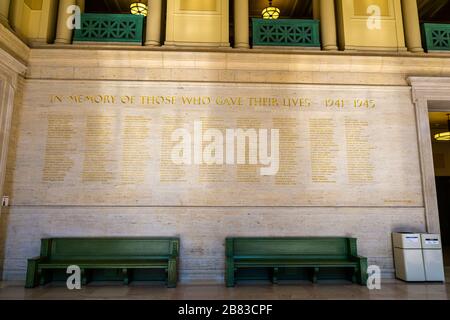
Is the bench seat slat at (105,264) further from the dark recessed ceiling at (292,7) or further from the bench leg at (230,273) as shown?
the dark recessed ceiling at (292,7)

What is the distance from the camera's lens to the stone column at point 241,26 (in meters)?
7.45

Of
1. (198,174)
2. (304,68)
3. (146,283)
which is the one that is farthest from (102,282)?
(304,68)

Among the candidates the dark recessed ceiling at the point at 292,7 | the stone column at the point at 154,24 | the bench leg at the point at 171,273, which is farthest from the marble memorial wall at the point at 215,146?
the dark recessed ceiling at the point at 292,7

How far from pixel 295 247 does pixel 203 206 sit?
6.85 ft

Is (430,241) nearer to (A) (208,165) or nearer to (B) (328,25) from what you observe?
(A) (208,165)

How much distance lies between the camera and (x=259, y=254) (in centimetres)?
634

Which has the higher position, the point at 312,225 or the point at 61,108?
the point at 61,108

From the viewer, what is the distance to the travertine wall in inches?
252

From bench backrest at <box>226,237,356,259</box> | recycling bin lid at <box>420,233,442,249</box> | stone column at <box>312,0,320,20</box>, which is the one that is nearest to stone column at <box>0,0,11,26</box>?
bench backrest at <box>226,237,356,259</box>

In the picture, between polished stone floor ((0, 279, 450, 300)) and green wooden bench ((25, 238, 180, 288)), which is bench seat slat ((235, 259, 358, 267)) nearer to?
polished stone floor ((0, 279, 450, 300))

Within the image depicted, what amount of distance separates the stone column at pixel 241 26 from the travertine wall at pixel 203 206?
0.55 metres
